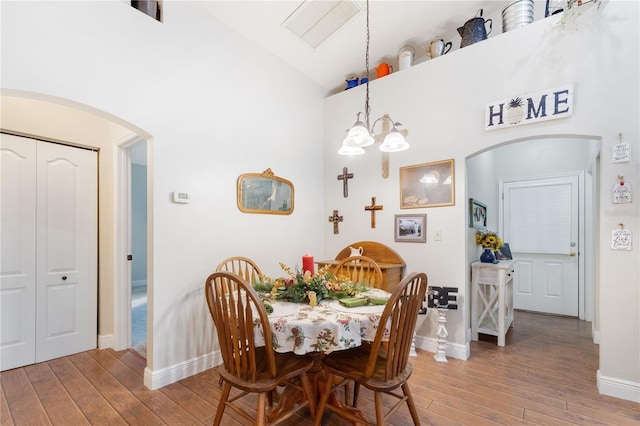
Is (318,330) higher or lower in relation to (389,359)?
higher

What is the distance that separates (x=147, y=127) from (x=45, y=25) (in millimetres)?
774

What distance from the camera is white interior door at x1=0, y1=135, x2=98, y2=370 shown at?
2.62 metres

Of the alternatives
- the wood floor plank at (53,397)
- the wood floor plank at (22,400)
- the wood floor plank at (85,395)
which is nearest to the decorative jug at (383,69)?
the wood floor plank at (85,395)

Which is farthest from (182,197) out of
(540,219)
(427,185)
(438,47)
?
(540,219)

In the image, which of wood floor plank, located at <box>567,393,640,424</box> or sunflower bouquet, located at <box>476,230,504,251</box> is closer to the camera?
wood floor plank, located at <box>567,393,640,424</box>

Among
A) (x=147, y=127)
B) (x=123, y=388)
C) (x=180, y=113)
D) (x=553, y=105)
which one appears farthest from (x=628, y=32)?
(x=123, y=388)

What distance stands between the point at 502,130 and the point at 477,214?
1.32m

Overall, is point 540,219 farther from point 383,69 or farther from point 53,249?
point 53,249

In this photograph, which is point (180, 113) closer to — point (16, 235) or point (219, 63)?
point (219, 63)

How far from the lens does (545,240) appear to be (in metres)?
4.37

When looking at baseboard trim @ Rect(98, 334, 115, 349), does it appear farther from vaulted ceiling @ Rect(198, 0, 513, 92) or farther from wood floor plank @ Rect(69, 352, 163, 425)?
vaulted ceiling @ Rect(198, 0, 513, 92)

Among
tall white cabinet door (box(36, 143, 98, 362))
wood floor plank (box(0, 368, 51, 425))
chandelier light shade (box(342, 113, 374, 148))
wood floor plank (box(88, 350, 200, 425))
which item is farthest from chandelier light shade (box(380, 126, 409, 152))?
tall white cabinet door (box(36, 143, 98, 362))

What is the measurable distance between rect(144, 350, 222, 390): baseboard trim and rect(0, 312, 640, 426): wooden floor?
55 mm

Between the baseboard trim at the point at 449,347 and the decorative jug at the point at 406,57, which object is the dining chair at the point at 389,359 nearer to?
the baseboard trim at the point at 449,347
